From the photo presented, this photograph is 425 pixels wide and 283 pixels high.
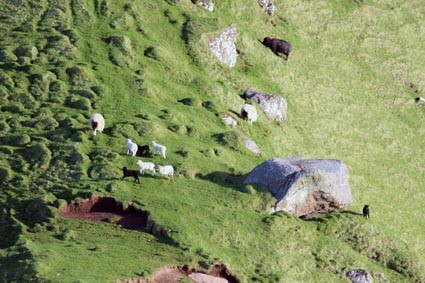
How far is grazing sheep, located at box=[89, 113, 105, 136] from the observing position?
5766 cm

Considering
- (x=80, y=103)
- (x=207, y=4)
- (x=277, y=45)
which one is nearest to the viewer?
(x=80, y=103)

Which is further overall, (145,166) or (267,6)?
(267,6)

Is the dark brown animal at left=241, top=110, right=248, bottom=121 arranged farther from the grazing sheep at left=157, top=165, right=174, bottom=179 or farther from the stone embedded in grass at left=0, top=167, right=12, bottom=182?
the stone embedded in grass at left=0, top=167, right=12, bottom=182

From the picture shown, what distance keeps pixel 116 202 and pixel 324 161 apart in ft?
52.0

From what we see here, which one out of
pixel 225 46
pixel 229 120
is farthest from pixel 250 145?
pixel 225 46

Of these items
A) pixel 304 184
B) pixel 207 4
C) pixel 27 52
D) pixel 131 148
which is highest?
pixel 304 184

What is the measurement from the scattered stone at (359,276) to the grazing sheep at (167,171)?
1294 cm

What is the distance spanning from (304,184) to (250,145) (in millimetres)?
11329

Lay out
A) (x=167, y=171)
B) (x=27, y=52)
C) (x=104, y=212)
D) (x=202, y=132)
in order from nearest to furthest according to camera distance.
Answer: (x=104, y=212) < (x=167, y=171) < (x=202, y=132) < (x=27, y=52)

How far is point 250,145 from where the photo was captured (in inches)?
2562

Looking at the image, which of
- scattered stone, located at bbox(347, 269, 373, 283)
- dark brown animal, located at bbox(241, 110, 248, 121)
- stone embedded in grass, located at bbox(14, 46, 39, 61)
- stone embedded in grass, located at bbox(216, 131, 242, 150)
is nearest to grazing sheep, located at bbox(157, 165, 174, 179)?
stone embedded in grass, located at bbox(216, 131, 242, 150)

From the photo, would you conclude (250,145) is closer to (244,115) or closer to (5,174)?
(244,115)

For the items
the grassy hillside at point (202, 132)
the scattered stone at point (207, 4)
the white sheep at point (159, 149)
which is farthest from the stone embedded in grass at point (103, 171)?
the scattered stone at point (207, 4)

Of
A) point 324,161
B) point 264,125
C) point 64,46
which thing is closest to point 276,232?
point 324,161
